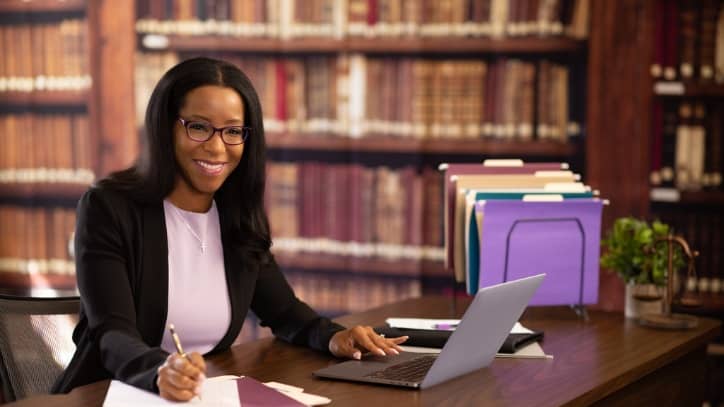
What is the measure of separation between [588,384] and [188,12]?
9.05 feet

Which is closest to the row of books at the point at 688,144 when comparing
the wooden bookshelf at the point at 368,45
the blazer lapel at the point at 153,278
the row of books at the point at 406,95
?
the row of books at the point at 406,95

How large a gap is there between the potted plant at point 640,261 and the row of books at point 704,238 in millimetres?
1333

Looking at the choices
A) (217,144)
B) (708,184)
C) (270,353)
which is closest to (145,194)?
(217,144)

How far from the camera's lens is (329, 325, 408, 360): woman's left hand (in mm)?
1976

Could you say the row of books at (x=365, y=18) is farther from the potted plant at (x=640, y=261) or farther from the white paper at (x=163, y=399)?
the white paper at (x=163, y=399)

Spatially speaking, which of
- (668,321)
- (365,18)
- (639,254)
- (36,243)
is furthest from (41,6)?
(668,321)

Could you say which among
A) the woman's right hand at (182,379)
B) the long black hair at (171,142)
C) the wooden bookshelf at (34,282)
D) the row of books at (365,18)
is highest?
the row of books at (365,18)

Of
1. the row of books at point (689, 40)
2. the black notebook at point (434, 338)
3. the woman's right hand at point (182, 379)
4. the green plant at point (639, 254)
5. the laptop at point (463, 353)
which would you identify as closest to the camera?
the woman's right hand at point (182, 379)

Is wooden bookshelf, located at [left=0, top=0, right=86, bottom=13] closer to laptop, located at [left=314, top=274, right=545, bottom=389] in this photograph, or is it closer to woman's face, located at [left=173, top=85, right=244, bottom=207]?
woman's face, located at [left=173, top=85, right=244, bottom=207]

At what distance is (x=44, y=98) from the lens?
4305 millimetres

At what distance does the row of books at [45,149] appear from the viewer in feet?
14.0

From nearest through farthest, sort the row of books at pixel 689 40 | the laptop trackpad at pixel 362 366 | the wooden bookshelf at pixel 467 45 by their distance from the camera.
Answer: the laptop trackpad at pixel 362 366 < the row of books at pixel 689 40 < the wooden bookshelf at pixel 467 45

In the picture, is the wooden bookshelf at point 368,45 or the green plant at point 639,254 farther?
the wooden bookshelf at point 368,45

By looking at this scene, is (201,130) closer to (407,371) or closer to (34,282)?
(407,371)
